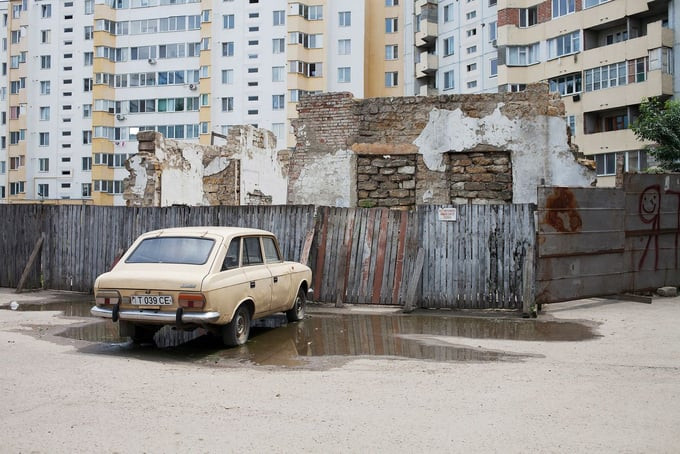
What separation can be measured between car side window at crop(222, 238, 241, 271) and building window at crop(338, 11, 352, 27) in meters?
53.5

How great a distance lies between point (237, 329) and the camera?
8430 mm

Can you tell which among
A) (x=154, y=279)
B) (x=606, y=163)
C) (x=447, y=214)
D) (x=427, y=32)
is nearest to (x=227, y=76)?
(x=427, y=32)

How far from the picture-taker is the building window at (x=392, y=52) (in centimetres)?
6033

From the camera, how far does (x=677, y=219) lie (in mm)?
13305

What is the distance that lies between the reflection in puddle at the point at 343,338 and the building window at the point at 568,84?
108 ft

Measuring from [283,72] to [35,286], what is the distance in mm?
46048

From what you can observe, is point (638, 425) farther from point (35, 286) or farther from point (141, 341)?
point (35, 286)

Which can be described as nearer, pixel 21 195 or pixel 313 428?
pixel 313 428

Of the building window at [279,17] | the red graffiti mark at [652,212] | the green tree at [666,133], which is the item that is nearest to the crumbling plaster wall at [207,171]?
the red graffiti mark at [652,212]

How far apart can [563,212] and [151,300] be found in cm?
743

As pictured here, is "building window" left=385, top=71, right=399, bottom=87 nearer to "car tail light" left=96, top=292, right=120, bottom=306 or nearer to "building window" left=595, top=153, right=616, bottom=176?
"building window" left=595, top=153, right=616, bottom=176

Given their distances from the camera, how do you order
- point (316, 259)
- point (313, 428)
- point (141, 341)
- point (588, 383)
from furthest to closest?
point (316, 259), point (141, 341), point (588, 383), point (313, 428)

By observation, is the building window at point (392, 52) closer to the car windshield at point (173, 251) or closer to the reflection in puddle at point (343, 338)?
the reflection in puddle at point (343, 338)

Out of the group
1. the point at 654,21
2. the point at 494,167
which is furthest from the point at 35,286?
the point at 654,21
